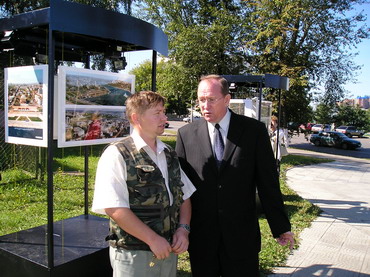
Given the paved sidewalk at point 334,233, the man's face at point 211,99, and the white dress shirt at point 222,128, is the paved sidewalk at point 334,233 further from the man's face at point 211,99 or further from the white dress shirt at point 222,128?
the man's face at point 211,99

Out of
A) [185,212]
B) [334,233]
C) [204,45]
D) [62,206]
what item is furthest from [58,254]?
[204,45]

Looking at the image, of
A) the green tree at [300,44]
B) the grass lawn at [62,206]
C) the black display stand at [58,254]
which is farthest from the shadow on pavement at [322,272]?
the green tree at [300,44]

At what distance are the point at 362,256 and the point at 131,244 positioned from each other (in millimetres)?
3723

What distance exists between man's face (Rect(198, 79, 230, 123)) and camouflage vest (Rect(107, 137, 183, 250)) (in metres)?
0.59

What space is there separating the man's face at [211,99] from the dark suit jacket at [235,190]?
133 mm

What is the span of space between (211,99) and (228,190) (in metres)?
0.62

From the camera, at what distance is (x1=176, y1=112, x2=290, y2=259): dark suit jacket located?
2.21m

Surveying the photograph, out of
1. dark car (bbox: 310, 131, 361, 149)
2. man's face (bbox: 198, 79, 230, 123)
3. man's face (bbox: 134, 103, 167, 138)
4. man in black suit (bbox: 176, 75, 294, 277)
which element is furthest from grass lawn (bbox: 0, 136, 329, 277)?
dark car (bbox: 310, 131, 361, 149)

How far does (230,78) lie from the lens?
6730 mm

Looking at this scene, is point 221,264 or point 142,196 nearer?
point 142,196

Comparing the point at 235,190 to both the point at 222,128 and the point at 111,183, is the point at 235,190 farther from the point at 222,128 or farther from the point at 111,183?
the point at 111,183

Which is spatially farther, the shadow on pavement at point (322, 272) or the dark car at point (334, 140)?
the dark car at point (334, 140)

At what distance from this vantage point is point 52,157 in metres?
2.38

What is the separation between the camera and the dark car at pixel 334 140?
25984mm
